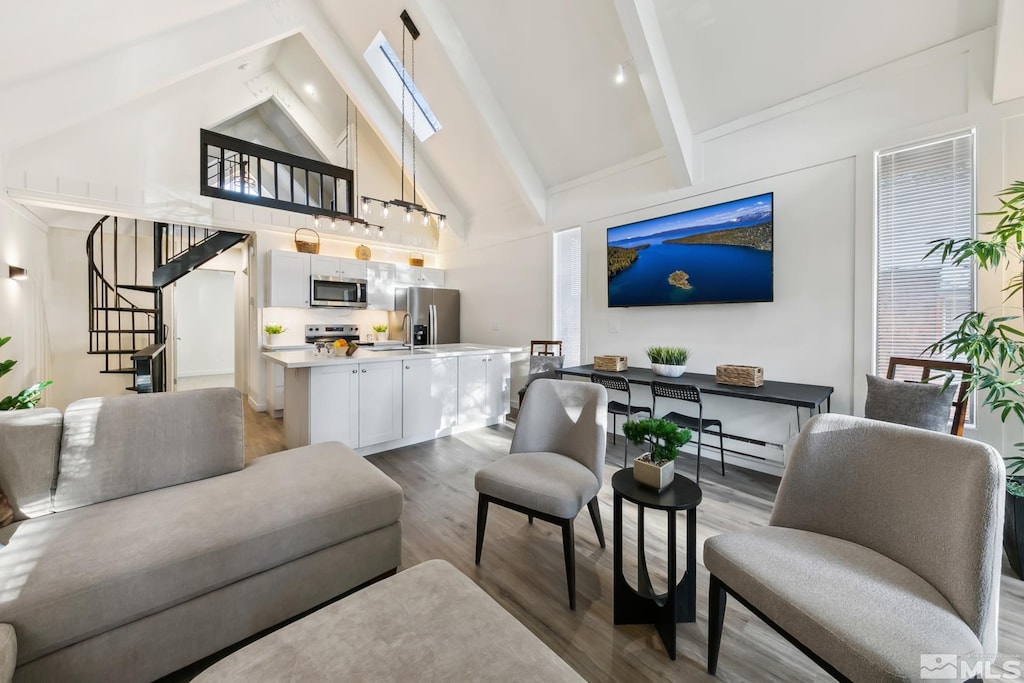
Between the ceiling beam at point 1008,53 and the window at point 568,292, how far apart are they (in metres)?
3.14

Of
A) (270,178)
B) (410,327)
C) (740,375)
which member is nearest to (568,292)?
(410,327)

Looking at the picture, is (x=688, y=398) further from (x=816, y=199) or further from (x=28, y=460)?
(x=28, y=460)

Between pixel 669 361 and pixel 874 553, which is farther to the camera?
pixel 669 361

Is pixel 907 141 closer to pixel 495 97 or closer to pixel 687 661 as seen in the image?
pixel 687 661

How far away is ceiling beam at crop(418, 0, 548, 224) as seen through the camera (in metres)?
3.78

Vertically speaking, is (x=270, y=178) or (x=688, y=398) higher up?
(x=270, y=178)

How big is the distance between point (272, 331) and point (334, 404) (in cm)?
269

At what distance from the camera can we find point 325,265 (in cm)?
540

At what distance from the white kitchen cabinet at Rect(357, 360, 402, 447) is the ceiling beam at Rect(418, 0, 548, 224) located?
106 inches

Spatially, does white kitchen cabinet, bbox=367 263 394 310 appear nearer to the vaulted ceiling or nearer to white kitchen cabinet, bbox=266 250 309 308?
white kitchen cabinet, bbox=266 250 309 308

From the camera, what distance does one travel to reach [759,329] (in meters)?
3.19

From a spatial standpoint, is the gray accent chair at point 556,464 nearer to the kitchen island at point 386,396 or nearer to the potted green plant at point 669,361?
the potted green plant at point 669,361

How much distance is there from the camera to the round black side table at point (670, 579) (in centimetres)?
143

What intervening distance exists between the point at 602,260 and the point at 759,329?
174 centimetres
